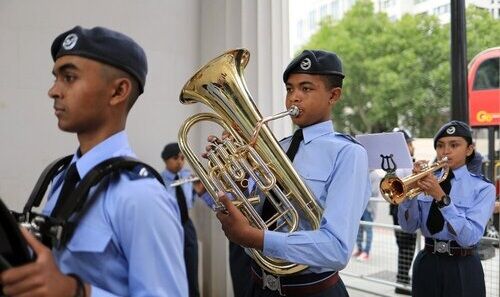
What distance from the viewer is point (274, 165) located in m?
1.88

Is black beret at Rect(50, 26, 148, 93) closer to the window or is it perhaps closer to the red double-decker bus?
the red double-decker bus

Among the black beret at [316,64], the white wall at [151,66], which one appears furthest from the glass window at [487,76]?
the black beret at [316,64]

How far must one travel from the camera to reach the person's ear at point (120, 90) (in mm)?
1177

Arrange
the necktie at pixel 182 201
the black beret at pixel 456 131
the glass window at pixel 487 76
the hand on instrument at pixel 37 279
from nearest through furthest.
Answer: the hand on instrument at pixel 37 279
the black beret at pixel 456 131
the necktie at pixel 182 201
the glass window at pixel 487 76

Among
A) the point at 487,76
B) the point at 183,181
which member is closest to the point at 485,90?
the point at 487,76

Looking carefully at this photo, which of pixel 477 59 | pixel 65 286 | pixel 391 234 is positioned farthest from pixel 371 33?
pixel 65 286

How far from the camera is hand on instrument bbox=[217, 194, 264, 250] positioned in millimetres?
1743

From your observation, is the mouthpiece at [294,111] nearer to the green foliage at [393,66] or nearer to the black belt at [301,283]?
the black belt at [301,283]

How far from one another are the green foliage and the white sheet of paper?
40.5ft

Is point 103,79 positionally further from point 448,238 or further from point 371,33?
point 371,33

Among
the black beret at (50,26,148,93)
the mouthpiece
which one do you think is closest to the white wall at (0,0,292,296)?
the mouthpiece

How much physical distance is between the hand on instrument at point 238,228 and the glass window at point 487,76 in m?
8.52

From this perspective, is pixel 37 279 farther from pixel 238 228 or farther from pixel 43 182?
pixel 238 228

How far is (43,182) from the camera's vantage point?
1313 millimetres
